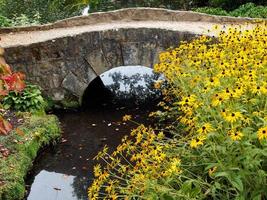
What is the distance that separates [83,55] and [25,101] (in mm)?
1302

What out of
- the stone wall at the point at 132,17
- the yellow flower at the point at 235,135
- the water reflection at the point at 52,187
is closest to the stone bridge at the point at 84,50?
the stone wall at the point at 132,17

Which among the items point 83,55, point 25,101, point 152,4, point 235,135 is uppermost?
point 235,135

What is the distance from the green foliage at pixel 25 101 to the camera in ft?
24.8

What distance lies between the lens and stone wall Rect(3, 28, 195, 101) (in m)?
7.95

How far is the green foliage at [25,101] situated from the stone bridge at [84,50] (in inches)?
22.4

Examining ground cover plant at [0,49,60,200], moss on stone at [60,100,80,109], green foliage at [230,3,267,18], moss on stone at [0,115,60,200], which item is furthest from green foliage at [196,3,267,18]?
moss on stone at [0,115,60,200]

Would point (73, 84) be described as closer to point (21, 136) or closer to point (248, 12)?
point (21, 136)

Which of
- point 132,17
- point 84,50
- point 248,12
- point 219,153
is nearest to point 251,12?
point 248,12

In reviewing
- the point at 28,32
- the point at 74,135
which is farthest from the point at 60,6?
the point at 74,135

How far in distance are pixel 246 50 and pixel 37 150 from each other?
11.3 feet

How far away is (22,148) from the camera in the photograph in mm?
6188

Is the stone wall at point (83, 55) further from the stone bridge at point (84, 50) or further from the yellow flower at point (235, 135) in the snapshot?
the yellow flower at point (235, 135)

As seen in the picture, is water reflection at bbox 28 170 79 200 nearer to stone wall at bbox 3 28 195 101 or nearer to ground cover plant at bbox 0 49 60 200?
ground cover plant at bbox 0 49 60 200

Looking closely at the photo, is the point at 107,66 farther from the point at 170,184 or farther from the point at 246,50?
the point at 170,184
